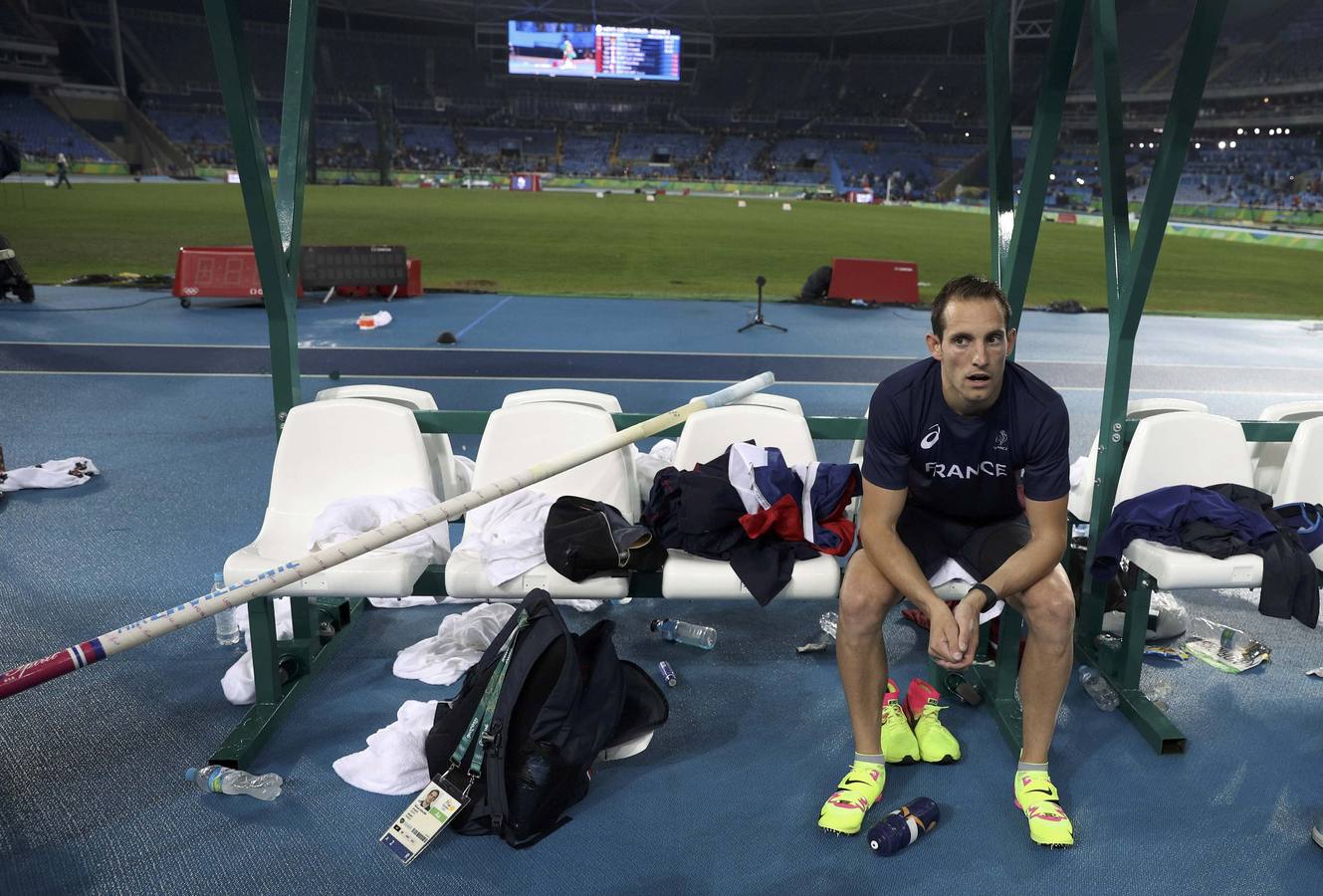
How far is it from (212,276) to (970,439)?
11.6 m

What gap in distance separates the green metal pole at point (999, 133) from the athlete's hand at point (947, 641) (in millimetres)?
1829

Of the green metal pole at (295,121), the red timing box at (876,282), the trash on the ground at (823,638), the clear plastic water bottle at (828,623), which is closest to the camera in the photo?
the green metal pole at (295,121)

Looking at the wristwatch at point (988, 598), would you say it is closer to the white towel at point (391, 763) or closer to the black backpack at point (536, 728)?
the black backpack at point (536, 728)

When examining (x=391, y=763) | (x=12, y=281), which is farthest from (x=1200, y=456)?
(x=12, y=281)

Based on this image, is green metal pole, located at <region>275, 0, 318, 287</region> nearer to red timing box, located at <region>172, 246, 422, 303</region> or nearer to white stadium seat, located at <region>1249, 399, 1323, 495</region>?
white stadium seat, located at <region>1249, 399, 1323, 495</region>

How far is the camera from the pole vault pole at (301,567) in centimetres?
241

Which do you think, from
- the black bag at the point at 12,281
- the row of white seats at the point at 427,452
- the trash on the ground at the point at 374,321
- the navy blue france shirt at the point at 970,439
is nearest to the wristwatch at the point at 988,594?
the navy blue france shirt at the point at 970,439

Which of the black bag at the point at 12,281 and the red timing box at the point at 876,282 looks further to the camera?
the red timing box at the point at 876,282

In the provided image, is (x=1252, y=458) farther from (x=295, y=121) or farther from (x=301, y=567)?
(x=295, y=121)

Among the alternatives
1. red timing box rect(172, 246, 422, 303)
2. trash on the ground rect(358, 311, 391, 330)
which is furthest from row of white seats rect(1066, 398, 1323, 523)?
red timing box rect(172, 246, 422, 303)

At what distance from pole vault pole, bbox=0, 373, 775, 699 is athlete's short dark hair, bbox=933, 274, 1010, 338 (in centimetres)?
95

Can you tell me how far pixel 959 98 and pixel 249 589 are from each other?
59.7m

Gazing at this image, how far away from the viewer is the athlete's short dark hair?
2.87 metres

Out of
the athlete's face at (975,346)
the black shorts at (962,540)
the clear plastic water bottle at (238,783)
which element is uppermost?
the athlete's face at (975,346)
